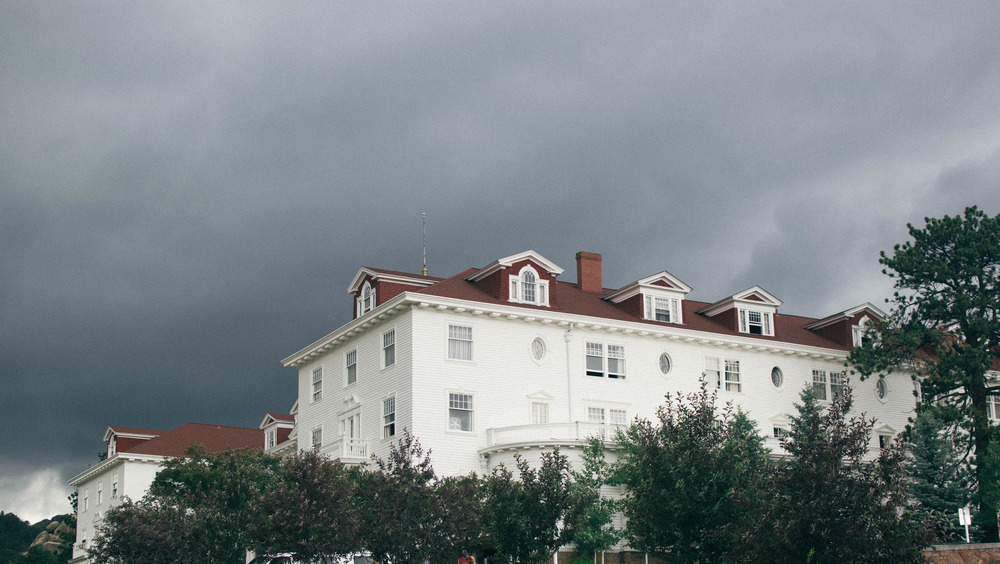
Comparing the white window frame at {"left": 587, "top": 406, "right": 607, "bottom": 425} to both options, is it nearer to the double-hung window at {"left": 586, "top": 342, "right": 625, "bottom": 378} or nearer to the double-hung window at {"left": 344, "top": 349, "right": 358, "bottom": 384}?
the double-hung window at {"left": 586, "top": 342, "right": 625, "bottom": 378}

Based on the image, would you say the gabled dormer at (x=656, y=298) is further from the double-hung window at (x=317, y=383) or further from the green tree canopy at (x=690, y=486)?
the green tree canopy at (x=690, y=486)

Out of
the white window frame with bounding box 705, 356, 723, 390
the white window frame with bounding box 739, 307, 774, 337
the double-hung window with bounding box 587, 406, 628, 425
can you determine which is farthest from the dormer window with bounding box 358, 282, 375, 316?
the white window frame with bounding box 739, 307, 774, 337

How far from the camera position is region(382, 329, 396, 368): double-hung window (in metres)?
45.5

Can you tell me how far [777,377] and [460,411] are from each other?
677 inches

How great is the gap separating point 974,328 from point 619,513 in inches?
734

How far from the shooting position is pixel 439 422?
43.4 metres

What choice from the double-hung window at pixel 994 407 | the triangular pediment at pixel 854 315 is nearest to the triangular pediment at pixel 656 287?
the triangular pediment at pixel 854 315

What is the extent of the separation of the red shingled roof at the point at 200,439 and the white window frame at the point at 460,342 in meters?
24.4

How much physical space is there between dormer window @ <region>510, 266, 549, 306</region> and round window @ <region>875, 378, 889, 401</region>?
18823 millimetres

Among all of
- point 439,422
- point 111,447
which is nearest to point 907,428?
point 439,422

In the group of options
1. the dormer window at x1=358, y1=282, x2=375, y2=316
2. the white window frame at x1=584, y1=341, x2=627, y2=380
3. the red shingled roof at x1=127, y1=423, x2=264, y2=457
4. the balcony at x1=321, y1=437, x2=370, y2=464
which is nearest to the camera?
the balcony at x1=321, y1=437, x2=370, y2=464

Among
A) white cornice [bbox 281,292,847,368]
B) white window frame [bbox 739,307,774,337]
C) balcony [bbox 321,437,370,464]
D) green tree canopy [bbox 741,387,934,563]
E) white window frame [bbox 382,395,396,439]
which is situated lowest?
green tree canopy [bbox 741,387,934,563]

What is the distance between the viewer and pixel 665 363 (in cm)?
4925

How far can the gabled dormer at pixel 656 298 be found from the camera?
163 feet
